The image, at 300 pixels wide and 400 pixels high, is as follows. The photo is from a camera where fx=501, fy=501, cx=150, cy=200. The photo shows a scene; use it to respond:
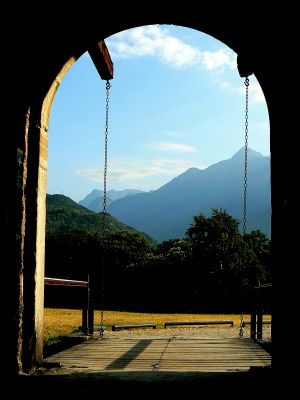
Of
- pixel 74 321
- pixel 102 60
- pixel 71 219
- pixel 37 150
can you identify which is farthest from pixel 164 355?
pixel 71 219

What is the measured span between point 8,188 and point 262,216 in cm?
19980

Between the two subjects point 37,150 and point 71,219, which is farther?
point 71,219

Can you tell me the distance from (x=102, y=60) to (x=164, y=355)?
3526mm

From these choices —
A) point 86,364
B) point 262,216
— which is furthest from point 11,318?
point 262,216

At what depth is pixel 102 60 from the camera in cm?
577

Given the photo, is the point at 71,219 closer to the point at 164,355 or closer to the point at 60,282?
the point at 60,282

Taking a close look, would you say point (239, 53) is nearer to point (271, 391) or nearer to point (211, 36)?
point (211, 36)

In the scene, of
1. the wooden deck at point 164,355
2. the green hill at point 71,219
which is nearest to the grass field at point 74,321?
the wooden deck at point 164,355

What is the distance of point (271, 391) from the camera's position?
3.76 metres

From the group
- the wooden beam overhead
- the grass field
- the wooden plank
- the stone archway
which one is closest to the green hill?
the grass field

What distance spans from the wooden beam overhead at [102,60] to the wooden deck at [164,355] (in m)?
3.27

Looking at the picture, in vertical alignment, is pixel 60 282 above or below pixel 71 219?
below

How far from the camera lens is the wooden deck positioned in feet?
16.4

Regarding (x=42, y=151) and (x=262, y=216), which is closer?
(x=42, y=151)
